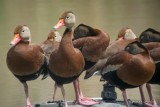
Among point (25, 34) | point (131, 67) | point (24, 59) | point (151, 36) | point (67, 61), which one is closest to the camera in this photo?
point (131, 67)

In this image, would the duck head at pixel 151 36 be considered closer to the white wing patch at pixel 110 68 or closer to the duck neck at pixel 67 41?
the white wing patch at pixel 110 68

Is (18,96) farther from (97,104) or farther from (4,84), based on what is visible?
(97,104)

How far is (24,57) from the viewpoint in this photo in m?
5.62

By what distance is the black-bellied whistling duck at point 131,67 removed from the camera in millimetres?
5379

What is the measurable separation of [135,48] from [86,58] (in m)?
0.65

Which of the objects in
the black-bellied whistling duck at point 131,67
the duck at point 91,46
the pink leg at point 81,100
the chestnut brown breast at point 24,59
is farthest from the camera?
the duck at point 91,46

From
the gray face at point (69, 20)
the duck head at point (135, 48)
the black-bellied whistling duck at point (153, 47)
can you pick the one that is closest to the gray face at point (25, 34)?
the gray face at point (69, 20)

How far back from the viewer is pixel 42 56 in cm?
572

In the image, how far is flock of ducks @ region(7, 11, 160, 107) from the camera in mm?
5430

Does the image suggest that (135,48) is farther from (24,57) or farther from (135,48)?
(24,57)

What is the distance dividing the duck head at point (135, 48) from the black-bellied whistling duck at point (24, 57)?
76cm

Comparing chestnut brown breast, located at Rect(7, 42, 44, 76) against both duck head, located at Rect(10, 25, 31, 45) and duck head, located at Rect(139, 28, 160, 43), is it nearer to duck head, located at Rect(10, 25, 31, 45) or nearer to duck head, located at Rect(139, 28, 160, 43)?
duck head, located at Rect(10, 25, 31, 45)

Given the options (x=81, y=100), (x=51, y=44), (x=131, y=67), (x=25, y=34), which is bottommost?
(x=81, y=100)

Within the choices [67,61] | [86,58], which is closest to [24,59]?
[67,61]
